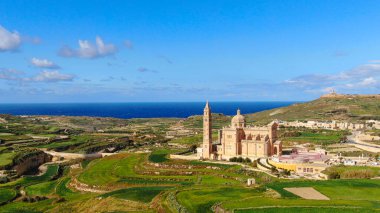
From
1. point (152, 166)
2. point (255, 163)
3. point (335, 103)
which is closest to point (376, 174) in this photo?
point (255, 163)

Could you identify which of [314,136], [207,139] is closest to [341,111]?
[314,136]

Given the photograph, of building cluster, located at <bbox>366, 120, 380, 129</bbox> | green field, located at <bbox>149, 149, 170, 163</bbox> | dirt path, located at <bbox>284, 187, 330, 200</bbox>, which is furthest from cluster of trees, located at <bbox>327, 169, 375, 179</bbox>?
building cluster, located at <bbox>366, 120, 380, 129</bbox>

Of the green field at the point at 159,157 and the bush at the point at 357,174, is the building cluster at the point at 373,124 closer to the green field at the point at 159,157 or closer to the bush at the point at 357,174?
the green field at the point at 159,157

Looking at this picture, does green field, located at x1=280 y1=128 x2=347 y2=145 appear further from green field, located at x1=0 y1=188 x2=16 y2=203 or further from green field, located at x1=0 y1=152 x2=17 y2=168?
green field, located at x1=0 y1=152 x2=17 y2=168

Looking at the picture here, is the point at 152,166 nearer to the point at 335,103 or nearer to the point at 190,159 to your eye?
the point at 190,159

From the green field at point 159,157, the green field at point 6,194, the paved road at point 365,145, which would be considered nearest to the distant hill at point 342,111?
the paved road at point 365,145

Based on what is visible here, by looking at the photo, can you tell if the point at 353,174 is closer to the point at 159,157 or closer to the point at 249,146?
the point at 249,146
